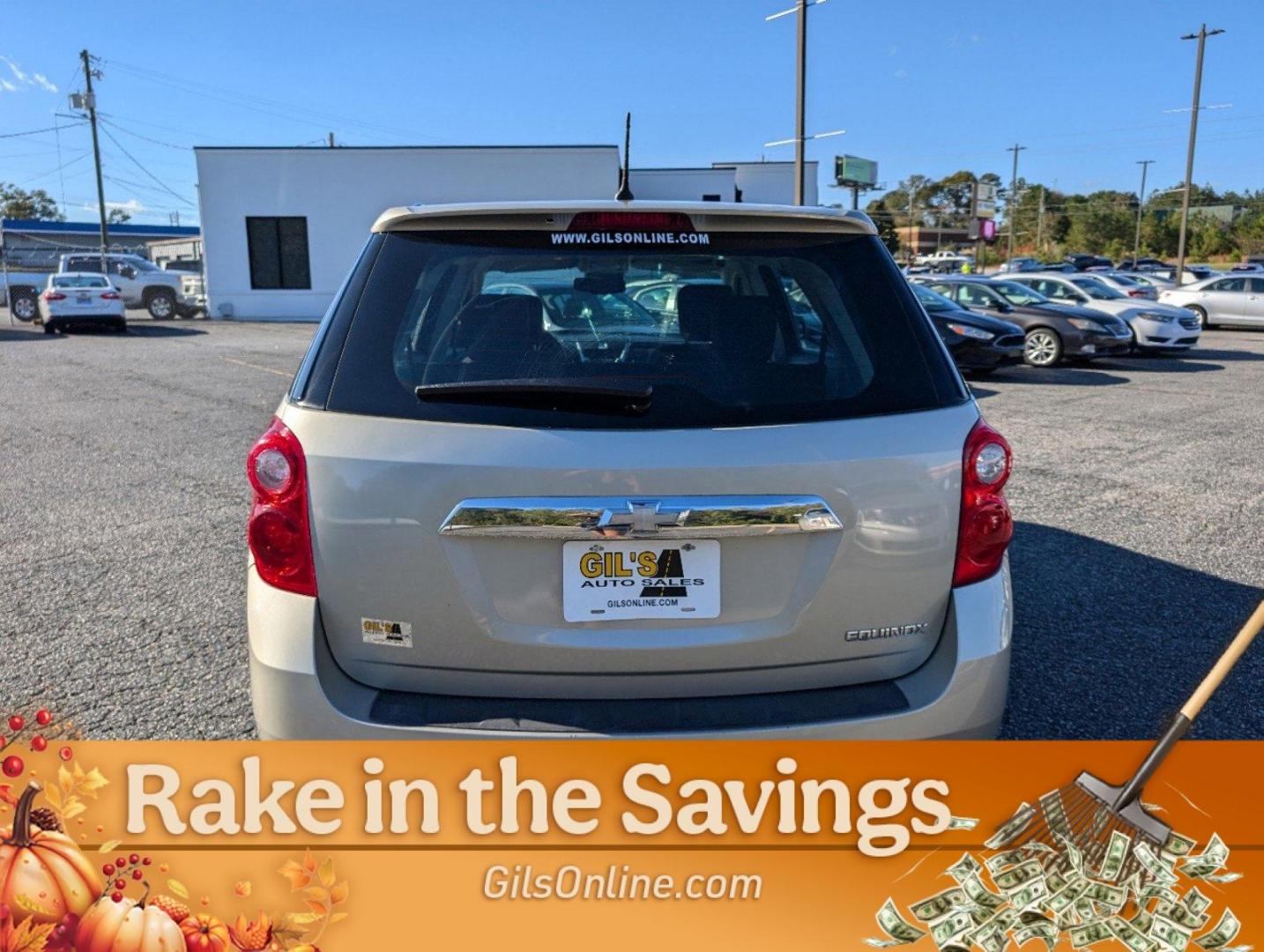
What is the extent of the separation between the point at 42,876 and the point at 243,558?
3239 mm

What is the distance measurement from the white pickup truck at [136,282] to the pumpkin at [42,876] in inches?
1157

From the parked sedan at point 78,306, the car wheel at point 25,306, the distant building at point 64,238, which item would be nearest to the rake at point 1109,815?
the parked sedan at point 78,306

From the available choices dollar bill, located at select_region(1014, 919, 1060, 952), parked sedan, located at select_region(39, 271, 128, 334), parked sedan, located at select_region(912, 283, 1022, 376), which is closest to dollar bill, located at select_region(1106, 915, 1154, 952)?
dollar bill, located at select_region(1014, 919, 1060, 952)

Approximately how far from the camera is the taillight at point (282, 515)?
7.37ft

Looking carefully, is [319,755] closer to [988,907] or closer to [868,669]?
[868,669]

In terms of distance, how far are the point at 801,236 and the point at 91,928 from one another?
2158 millimetres

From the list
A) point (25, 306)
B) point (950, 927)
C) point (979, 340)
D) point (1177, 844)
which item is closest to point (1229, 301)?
point (979, 340)

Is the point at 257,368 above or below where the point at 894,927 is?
below

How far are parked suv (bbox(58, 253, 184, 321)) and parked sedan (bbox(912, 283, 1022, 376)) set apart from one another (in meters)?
23.2

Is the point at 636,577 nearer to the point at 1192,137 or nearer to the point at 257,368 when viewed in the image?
the point at 257,368

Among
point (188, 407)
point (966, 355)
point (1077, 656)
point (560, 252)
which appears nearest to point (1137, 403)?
point (966, 355)

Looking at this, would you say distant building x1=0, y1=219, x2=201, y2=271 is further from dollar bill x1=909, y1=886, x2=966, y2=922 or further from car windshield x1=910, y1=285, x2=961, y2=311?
dollar bill x1=909, y1=886, x2=966, y2=922

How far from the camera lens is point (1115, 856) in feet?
7.36

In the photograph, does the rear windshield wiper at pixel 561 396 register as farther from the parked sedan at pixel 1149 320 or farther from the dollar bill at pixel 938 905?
the parked sedan at pixel 1149 320
